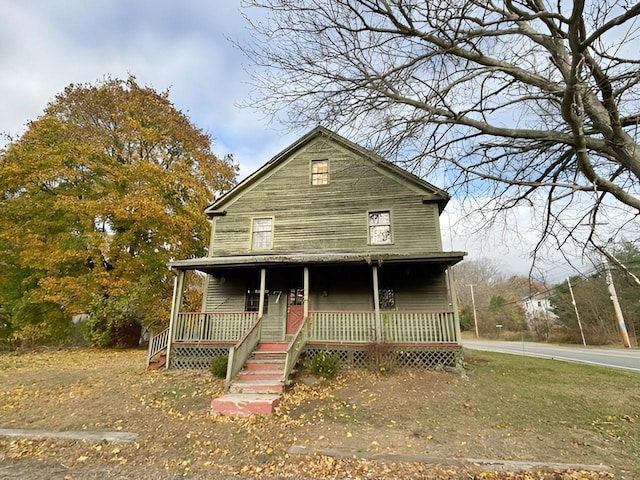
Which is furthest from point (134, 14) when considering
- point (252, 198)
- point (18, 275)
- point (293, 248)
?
point (18, 275)

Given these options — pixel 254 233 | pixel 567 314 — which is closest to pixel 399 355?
pixel 254 233

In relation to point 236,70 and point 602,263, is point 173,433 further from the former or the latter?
point 602,263

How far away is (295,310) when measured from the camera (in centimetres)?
1277

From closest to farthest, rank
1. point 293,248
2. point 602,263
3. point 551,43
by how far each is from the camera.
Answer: point 551,43
point 602,263
point 293,248

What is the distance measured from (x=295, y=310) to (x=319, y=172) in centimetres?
612

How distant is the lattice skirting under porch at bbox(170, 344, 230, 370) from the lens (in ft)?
35.9

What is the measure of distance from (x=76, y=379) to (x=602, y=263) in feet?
43.5

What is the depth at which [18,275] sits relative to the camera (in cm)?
1617

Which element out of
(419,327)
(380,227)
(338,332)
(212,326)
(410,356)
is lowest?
(410,356)

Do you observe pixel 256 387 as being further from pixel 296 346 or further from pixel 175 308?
pixel 175 308

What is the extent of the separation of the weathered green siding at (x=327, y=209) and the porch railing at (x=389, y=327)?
290 centimetres

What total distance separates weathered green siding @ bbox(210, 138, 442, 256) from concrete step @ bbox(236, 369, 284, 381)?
555 cm

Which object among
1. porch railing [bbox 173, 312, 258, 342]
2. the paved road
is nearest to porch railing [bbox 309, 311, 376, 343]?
porch railing [bbox 173, 312, 258, 342]

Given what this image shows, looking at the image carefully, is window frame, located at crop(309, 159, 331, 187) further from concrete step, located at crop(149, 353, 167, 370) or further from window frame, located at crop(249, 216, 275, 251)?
concrete step, located at crop(149, 353, 167, 370)
